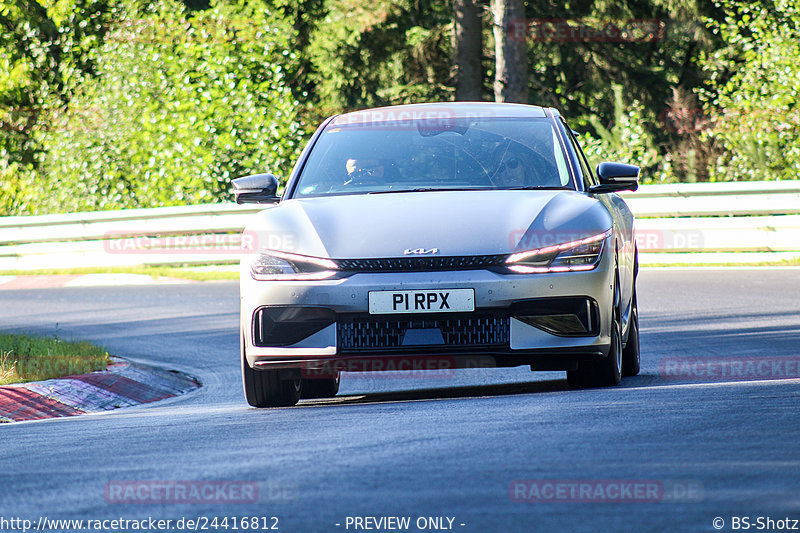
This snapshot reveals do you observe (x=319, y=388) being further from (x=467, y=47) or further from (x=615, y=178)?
(x=467, y=47)

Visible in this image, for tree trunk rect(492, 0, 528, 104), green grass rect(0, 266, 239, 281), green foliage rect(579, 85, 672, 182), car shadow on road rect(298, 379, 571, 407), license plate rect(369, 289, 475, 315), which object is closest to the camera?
license plate rect(369, 289, 475, 315)

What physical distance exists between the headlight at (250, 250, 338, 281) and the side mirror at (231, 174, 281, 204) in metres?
0.97

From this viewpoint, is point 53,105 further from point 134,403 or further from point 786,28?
point 134,403

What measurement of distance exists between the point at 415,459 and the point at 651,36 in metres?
29.2

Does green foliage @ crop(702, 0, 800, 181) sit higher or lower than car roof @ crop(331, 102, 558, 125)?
lower

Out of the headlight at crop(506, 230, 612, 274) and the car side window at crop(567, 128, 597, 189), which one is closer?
the headlight at crop(506, 230, 612, 274)

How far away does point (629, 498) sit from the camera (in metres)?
4.47

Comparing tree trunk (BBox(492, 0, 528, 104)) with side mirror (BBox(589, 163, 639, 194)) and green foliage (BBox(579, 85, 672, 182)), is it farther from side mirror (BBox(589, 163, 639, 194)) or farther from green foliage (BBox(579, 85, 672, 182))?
side mirror (BBox(589, 163, 639, 194))

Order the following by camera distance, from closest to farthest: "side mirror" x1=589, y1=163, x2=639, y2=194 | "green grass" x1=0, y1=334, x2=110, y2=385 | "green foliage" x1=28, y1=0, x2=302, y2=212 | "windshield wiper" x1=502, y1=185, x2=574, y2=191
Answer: "windshield wiper" x1=502, y1=185, x2=574, y2=191 < "side mirror" x1=589, y1=163, x2=639, y2=194 < "green grass" x1=0, y1=334, x2=110, y2=385 < "green foliage" x1=28, y1=0, x2=302, y2=212

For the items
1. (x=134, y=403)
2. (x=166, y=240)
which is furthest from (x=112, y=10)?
(x=134, y=403)

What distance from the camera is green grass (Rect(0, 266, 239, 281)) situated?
1916 cm

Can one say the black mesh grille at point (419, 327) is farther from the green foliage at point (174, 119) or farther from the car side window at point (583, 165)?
the green foliage at point (174, 119)

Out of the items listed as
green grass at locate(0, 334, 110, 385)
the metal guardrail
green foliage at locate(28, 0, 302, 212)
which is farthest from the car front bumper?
green foliage at locate(28, 0, 302, 212)

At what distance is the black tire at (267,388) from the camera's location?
7.56m
